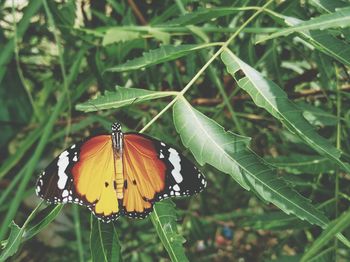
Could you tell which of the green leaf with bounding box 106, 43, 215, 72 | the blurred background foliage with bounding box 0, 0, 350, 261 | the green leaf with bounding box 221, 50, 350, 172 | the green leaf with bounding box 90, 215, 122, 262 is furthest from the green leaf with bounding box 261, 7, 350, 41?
the green leaf with bounding box 90, 215, 122, 262

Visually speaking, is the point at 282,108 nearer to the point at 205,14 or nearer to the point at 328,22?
the point at 328,22

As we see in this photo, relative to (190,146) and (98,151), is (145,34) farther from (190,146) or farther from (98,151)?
(190,146)

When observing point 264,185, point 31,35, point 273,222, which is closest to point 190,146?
point 264,185

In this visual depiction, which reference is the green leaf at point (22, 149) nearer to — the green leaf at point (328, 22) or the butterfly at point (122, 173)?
the butterfly at point (122, 173)

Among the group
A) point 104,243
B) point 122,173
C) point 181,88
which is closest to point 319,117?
point 181,88

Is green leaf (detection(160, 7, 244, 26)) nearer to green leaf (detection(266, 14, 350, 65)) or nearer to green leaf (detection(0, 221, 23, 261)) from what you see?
green leaf (detection(266, 14, 350, 65))

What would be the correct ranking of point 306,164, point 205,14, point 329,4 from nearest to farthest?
point 329,4
point 205,14
point 306,164

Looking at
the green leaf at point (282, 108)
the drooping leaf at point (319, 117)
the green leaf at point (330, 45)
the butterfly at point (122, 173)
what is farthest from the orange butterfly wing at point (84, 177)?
the drooping leaf at point (319, 117)
